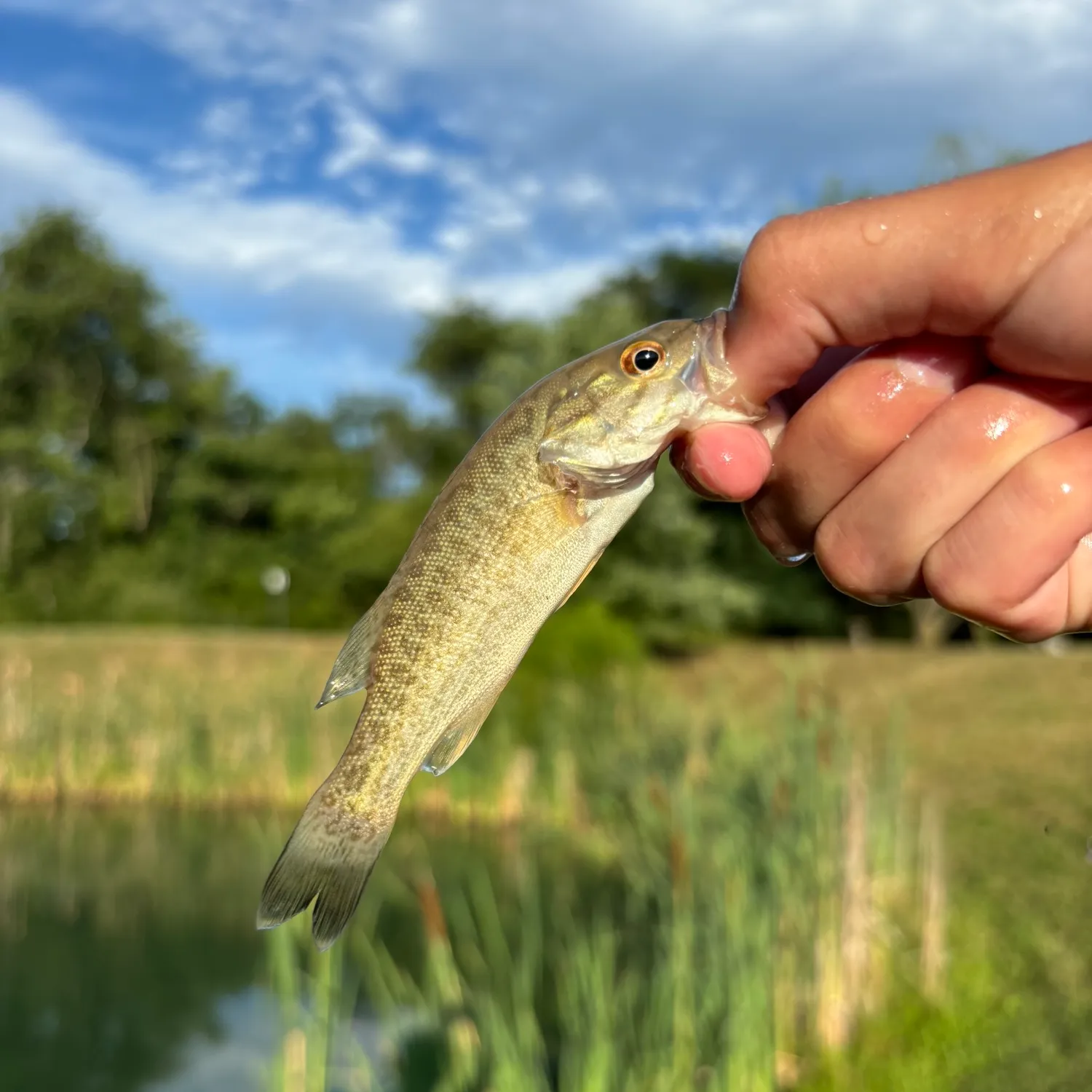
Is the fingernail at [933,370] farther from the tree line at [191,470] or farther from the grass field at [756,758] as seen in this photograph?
the tree line at [191,470]

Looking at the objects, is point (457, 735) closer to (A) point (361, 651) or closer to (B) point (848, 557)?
(A) point (361, 651)

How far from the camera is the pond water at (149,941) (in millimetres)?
7508

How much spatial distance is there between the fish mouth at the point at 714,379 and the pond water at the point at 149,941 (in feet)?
16.0

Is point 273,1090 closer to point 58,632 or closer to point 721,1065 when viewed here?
point 721,1065

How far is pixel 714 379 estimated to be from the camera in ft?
6.37

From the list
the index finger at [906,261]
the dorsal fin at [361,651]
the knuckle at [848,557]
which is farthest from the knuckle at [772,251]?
the dorsal fin at [361,651]

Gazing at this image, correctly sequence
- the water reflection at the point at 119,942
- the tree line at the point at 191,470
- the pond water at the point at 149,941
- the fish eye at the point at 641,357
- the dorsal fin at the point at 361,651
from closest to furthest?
the dorsal fin at the point at 361,651 < the fish eye at the point at 641,357 < the pond water at the point at 149,941 < the water reflection at the point at 119,942 < the tree line at the point at 191,470

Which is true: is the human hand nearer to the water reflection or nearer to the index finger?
the index finger

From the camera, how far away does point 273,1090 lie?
378 cm

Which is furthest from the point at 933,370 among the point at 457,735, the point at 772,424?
the point at 457,735

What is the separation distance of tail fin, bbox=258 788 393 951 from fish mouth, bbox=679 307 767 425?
94 centimetres

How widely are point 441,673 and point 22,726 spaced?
40.4 ft

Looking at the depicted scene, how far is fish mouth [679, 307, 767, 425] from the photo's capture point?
1.93 metres

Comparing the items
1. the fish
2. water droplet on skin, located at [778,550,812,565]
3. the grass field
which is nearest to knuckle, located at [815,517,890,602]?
water droplet on skin, located at [778,550,812,565]
